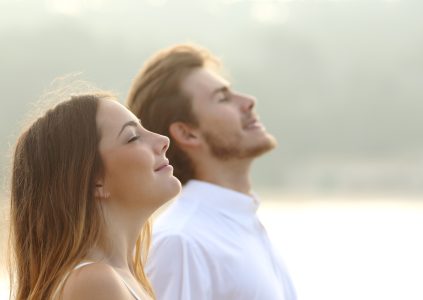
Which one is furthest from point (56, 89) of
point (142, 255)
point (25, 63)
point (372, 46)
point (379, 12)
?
point (372, 46)

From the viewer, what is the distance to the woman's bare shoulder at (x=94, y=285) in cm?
109

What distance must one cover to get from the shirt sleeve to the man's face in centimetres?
29

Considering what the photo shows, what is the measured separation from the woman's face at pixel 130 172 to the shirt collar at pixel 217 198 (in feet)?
1.84

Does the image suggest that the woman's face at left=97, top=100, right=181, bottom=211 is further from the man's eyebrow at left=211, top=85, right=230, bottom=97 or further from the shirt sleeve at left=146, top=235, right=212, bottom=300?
the man's eyebrow at left=211, top=85, right=230, bottom=97

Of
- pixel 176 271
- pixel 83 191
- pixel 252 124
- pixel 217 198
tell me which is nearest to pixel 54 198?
pixel 83 191

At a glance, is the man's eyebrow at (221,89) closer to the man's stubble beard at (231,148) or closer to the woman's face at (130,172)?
the man's stubble beard at (231,148)

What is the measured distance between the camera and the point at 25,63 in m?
9.30

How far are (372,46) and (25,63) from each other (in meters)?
6.40

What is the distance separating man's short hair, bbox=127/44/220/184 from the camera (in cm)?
187

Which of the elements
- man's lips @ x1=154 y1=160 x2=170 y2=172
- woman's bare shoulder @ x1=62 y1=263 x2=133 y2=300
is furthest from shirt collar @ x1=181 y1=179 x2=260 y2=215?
woman's bare shoulder @ x1=62 y1=263 x2=133 y2=300

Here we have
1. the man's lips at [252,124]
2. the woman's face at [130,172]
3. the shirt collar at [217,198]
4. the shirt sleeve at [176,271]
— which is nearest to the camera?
the woman's face at [130,172]

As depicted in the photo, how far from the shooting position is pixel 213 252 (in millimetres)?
1646

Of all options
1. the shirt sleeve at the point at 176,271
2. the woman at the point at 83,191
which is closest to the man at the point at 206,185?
the shirt sleeve at the point at 176,271

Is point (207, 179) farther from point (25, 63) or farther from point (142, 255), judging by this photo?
point (25, 63)
